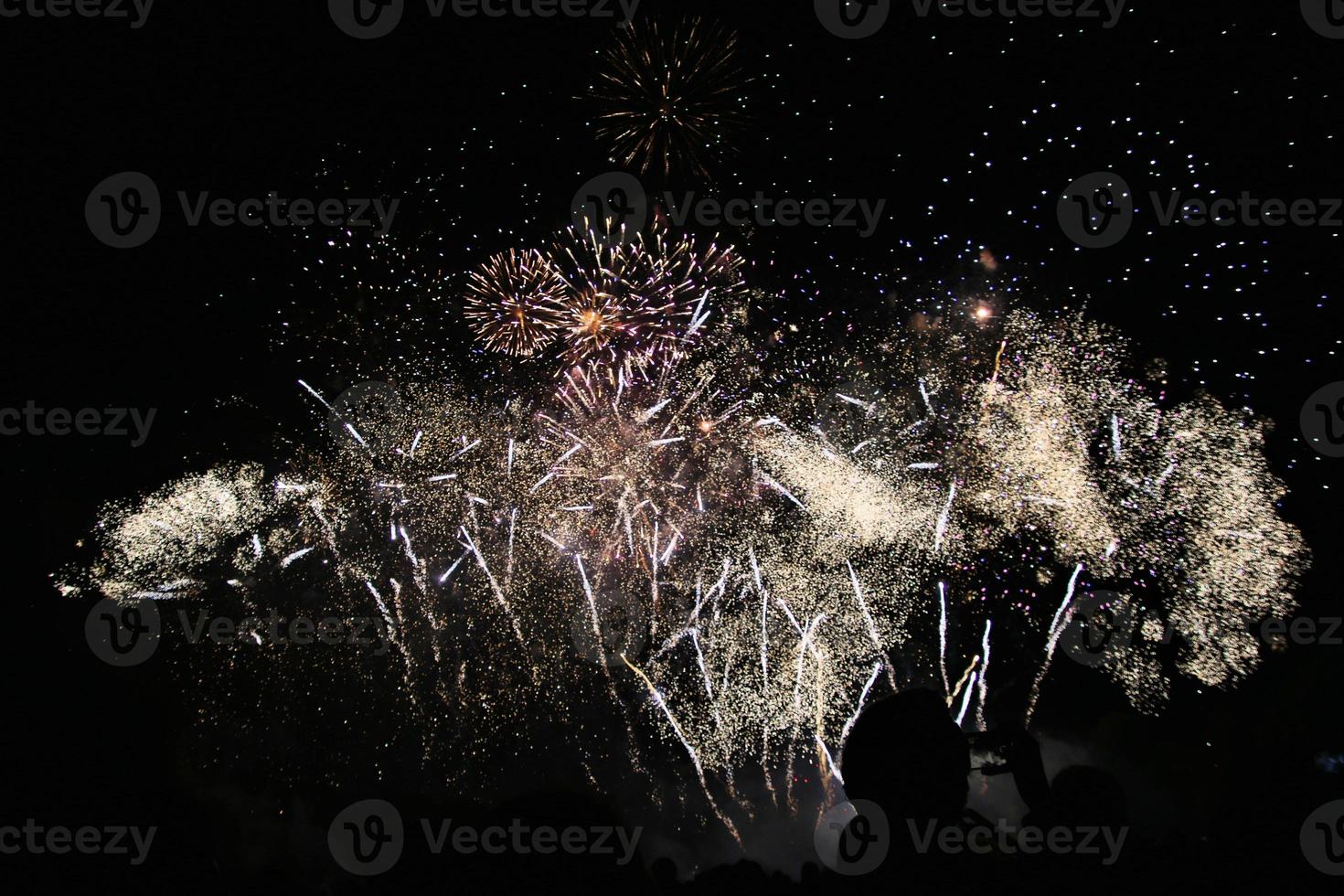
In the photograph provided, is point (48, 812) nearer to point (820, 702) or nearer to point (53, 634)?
point (53, 634)

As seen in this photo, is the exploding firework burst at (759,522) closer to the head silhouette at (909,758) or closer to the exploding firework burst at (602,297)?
the exploding firework burst at (602,297)

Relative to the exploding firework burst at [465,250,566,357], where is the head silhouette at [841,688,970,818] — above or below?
below

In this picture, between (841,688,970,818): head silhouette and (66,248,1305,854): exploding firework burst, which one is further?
(66,248,1305,854): exploding firework burst

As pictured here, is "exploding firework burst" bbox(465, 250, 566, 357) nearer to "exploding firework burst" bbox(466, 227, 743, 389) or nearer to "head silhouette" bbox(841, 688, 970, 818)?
"exploding firework burst" bbox(466, 227, 743, 389)

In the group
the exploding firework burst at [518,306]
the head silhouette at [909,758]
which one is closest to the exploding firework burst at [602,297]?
the exploding firework burst at [518,306]

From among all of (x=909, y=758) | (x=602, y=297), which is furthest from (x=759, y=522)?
(x=909, y=758)

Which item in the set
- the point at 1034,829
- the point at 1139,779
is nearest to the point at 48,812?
the point at 1034,829

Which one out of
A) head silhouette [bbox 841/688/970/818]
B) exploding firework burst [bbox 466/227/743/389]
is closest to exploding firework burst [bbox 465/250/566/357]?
exploding firework burst [bbox 466/227/743/389]

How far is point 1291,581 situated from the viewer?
800 cm

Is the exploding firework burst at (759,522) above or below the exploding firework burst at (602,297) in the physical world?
below

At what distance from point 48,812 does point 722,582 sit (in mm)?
7919

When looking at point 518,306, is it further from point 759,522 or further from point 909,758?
point 909,758

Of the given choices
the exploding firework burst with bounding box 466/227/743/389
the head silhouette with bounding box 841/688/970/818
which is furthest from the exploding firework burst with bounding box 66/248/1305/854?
the head silhouette with bounding box 841/688/970/818

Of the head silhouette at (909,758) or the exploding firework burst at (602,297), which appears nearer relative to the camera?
the head silhouette at (909,758)
